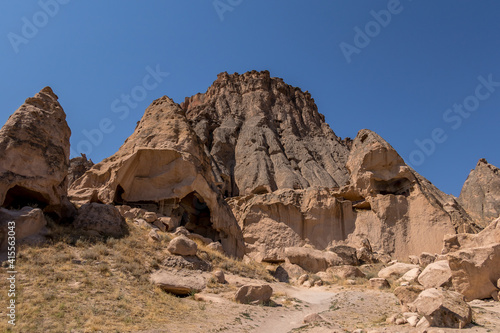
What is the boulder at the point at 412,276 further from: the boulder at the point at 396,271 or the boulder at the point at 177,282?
the boulder at the point at 177,282

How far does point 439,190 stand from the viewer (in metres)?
45.3

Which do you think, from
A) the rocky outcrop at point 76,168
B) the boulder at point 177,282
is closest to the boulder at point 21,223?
the boulder at point 177,282

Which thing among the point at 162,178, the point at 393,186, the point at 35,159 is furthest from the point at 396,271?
the point at 35,159

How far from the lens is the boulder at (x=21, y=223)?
1082cm

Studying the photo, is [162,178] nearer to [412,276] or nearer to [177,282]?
[177,282]

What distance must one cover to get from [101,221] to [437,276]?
12.2m

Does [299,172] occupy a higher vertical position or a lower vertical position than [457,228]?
higher

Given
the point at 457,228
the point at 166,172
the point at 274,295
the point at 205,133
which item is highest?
the point at 205,133

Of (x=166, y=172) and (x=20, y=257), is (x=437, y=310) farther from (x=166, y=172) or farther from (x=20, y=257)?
(x=166, y=172)

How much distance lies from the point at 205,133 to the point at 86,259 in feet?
161

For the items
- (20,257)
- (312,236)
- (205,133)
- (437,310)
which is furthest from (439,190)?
(20,257)

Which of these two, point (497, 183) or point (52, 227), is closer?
point (52, 227)

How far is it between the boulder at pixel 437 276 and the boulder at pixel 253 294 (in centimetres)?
500

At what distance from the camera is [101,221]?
1435cm
